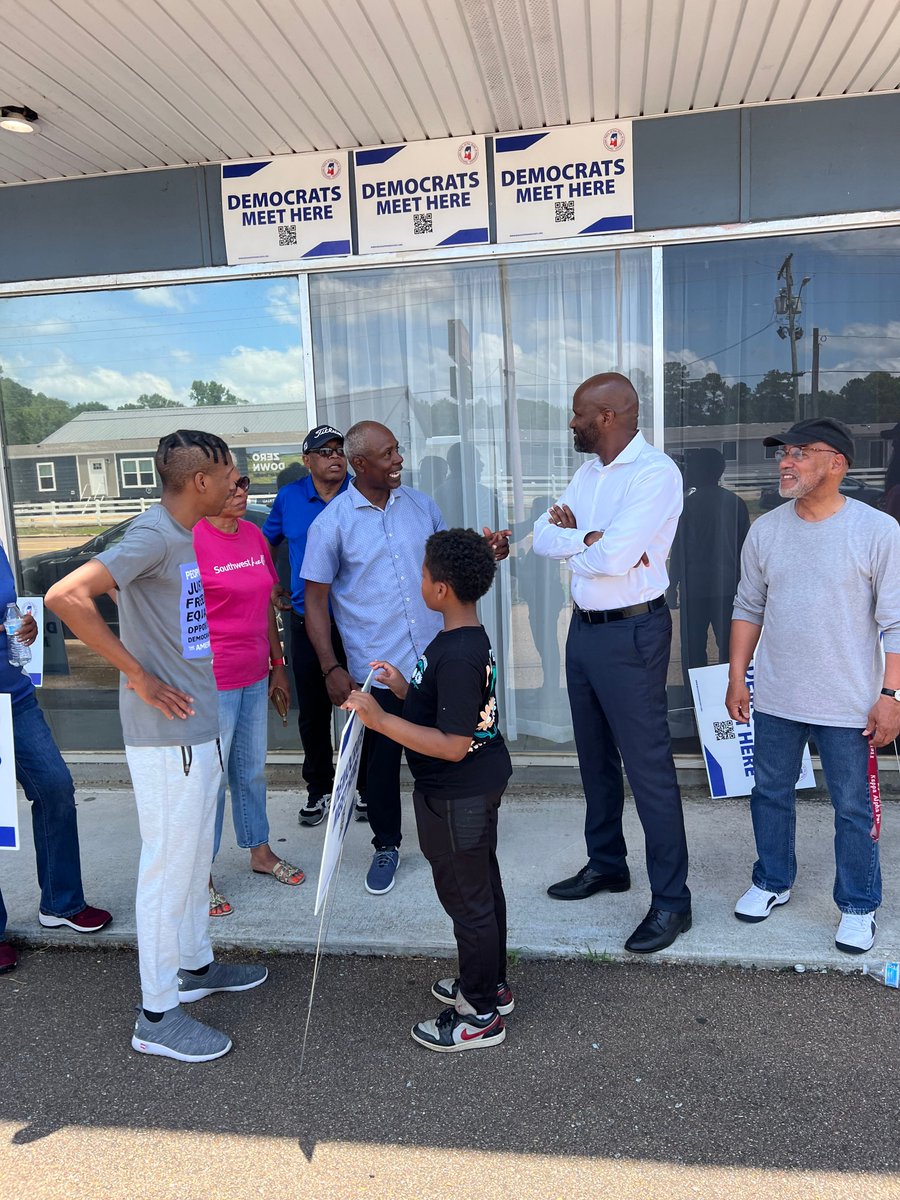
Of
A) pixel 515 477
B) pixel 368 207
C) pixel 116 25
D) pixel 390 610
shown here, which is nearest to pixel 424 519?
pixel 390 610

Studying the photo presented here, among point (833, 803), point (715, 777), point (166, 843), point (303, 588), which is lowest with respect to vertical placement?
point (715, 777)

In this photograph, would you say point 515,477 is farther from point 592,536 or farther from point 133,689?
point 133,689

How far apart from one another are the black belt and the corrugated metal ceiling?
2.32 meters

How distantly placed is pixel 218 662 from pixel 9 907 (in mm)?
1485

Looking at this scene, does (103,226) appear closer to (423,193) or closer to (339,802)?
(423,193)

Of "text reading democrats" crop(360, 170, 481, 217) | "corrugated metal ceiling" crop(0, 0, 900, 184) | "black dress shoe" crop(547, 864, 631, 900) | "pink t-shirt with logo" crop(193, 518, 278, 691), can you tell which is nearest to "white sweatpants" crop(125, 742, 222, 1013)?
"pink t-shirt with logo" crop(193, 518, 278, 691)

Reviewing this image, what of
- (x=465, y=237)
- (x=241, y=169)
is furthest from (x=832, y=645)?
(x=241, y=169)

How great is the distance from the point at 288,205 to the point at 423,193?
0.75 metres

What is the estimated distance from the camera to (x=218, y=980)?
3.11m

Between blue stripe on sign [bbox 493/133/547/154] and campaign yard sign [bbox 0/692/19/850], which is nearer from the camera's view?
campaign yard sign [bbox 0/692/19/850]

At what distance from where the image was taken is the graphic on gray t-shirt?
100 inches

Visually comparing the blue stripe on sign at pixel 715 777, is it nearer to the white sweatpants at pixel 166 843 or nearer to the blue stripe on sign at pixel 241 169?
the white sweatpants at pixel 166 843

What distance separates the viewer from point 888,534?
295cm

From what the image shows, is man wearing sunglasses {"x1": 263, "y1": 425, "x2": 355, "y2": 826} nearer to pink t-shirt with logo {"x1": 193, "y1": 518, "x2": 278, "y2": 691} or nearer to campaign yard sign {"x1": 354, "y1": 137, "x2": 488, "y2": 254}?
pink t-shirt with logo {"x1": 193, "y1": 518, "x2": 278, "y2": 691}
